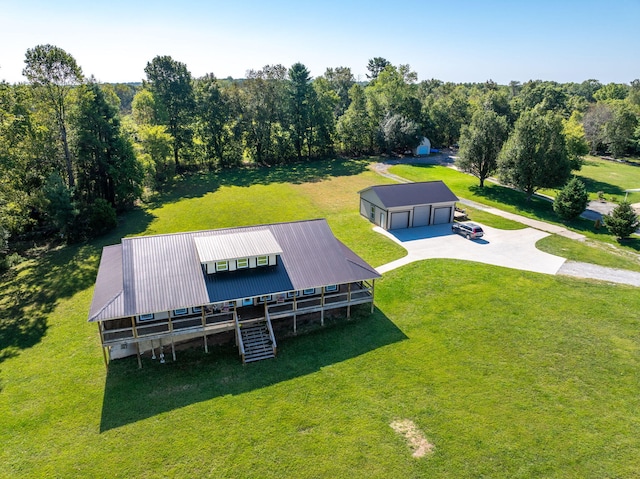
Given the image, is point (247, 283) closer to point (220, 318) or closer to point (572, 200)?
point (220, 318)

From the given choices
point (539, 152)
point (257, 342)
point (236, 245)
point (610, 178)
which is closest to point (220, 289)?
point (236, 245)

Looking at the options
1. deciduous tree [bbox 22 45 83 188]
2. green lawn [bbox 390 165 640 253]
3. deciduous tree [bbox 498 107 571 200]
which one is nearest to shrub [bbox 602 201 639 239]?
green lawn [bbox 390 165 640 253]

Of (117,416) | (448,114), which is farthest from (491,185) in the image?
(117,416)

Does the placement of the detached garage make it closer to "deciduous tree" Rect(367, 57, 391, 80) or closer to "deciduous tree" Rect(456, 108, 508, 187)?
"deciduous tree" Rect(456, 108, 508, 187)

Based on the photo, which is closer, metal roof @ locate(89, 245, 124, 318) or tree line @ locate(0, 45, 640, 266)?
metal roof @ locate(89, 245, 124, 318)

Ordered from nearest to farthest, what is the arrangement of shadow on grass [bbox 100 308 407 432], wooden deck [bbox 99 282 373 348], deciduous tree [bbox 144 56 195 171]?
shadow on grass [bbox 100 308 407 432]
wooden deck [bbox 99 282 373 348]
deciduous tree [bbox 144 56 195 171]
